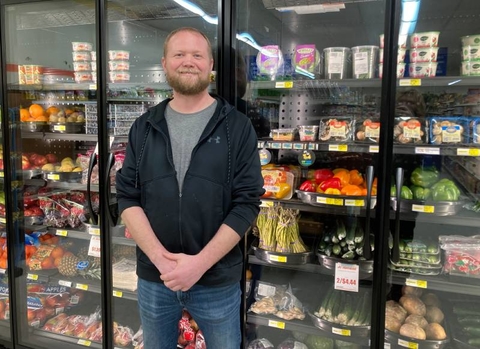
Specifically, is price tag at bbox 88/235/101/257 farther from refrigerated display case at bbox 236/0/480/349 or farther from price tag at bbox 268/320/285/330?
price tag at bbox 268/320/285/330

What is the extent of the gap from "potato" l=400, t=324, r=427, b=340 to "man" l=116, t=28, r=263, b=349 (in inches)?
34.6

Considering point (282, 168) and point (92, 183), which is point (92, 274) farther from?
point (282, 168)

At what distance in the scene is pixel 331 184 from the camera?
7.03 ft

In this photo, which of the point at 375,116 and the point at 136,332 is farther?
the point at 136,332

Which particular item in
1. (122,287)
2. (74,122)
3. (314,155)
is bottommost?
(122,287)

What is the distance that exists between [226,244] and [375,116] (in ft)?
4.00

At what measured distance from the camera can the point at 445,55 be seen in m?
2.05

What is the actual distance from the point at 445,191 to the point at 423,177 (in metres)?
0.14

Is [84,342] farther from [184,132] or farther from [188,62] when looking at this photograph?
[188,62]

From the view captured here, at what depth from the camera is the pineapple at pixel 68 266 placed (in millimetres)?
2730

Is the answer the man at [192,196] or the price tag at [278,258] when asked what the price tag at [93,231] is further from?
the price tag at [278,258]

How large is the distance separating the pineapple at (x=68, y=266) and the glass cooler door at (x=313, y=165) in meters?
1.22

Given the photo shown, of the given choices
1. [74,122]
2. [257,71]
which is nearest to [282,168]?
[257,71]

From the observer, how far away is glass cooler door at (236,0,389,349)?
208 centimetres
